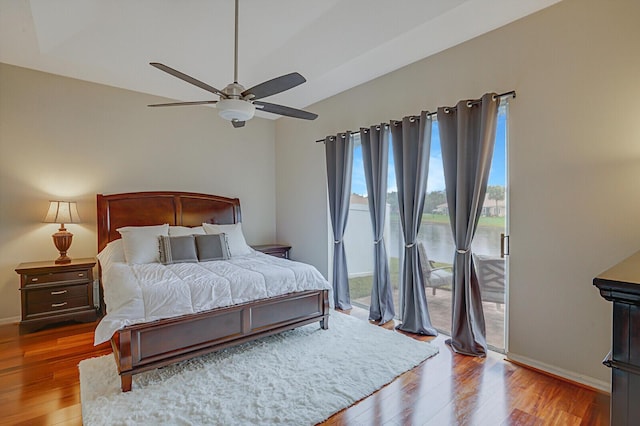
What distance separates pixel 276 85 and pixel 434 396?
249 centimetres

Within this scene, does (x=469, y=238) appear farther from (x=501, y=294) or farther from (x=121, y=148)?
(x=121, y=148)

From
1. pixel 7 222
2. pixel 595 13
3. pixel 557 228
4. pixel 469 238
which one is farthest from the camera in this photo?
pixel 7 222

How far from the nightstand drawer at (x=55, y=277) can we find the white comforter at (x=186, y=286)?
303 millimetres

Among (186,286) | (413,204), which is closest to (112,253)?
(186,286)

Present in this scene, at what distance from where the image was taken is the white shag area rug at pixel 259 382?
2.06 meters

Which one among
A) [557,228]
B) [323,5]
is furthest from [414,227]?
[323,5]

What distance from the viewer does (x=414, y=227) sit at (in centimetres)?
341

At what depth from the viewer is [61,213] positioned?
3.72 m

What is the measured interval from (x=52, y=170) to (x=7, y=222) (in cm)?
74

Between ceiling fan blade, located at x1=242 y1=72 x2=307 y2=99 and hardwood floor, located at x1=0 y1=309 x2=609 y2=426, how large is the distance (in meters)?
2.27

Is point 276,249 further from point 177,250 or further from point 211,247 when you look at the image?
point 177,250

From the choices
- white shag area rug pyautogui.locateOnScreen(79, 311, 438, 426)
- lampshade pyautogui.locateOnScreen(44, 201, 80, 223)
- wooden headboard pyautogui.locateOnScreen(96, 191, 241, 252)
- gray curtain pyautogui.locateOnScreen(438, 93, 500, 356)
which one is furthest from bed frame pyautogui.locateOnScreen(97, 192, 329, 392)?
gray curtain pyautogui.locateOnScreen(438, 93, 500, 356)

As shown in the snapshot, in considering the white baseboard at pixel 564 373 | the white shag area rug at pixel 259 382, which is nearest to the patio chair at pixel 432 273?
the white shag area rug at pixel 259 382

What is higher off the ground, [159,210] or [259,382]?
[159,210]
